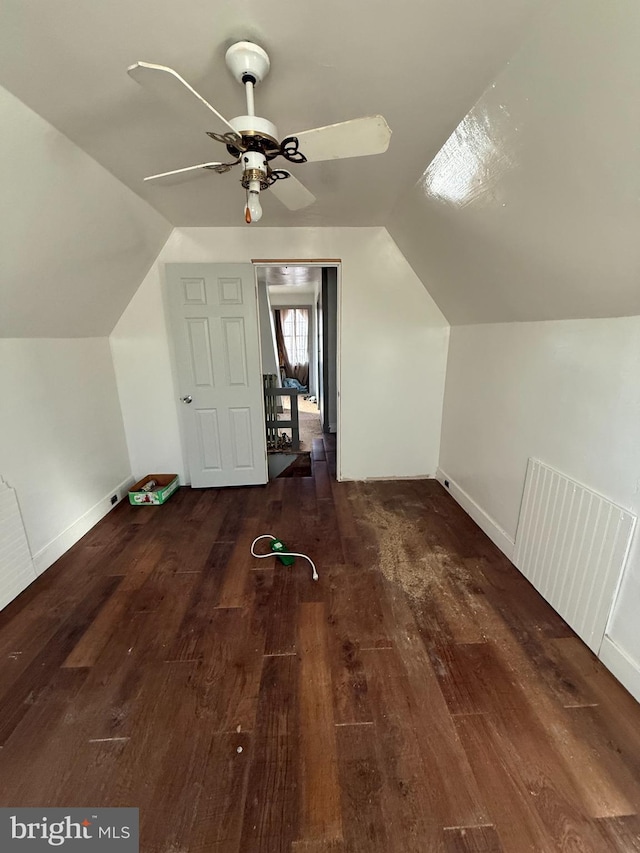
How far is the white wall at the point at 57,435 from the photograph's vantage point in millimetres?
2066

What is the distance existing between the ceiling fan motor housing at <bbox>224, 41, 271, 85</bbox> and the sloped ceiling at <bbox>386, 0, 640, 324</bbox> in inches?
34.1

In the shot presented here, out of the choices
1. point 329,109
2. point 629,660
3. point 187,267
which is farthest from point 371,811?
point 187,267

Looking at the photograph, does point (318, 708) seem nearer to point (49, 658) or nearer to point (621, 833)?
point (621, 833)

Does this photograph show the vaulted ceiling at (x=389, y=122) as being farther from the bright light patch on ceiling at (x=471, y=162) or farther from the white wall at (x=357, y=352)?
the white wall at (x=357, y=352)

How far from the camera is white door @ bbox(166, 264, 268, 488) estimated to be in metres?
2.89

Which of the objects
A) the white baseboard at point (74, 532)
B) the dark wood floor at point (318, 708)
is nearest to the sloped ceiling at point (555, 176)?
the dark wood floor at point (318, 708)

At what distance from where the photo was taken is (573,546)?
66.5 inches

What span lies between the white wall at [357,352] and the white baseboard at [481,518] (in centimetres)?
39

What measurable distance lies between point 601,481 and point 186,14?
236 cm

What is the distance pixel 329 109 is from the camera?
1.48 m

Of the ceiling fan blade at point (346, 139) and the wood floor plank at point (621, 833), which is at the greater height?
the ceiling fan blade at point (346, 139)

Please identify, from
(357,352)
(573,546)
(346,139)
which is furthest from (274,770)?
(357,352)

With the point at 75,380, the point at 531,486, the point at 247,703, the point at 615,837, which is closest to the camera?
the point at 615,837

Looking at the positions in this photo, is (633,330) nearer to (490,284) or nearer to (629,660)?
(490,284)
